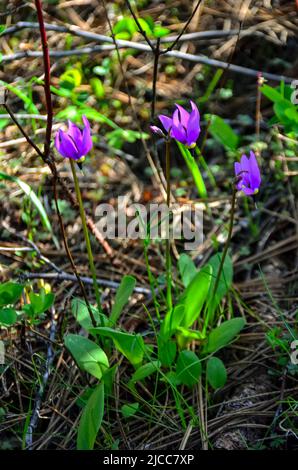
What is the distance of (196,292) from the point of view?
1.81m

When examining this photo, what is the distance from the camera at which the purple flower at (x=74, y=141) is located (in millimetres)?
1583

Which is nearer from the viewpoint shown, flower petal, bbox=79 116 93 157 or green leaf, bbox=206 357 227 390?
Answer: flower petal, bbox=79 116 93 157

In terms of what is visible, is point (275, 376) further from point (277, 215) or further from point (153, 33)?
point (153, 33)

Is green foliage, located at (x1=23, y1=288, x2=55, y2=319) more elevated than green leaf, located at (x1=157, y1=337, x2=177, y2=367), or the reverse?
green foliage, located at (x1=23, y1=288, x2=55, y2=319)

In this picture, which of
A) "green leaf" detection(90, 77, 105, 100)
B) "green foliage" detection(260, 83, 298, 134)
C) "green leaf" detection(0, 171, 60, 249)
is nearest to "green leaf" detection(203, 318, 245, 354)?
"green foliage" detection(260, 83, 298, 134)

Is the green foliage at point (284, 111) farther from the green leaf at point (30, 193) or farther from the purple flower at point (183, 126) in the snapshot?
the green leaf at point (30, 193)

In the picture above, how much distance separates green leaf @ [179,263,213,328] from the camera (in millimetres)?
1798

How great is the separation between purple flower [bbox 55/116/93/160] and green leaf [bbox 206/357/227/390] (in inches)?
25.6

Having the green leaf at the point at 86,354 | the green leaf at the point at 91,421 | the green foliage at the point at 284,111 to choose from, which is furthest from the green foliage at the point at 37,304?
the green foliage at the point at 284,111

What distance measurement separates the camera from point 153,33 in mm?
2021

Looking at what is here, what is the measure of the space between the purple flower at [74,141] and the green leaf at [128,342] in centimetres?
44

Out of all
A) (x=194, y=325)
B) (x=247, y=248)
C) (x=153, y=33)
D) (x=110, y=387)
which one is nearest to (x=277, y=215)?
(x=247, y=248)

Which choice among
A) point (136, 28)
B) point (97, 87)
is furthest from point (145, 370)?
point (97, 87)

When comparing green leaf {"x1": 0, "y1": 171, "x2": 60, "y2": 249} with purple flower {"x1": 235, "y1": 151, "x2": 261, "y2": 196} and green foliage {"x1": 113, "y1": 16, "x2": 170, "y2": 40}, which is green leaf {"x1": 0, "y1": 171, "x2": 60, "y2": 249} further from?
purple flower {"x1": 235, "y1": 151, "x2": 261, "y2": 196}
